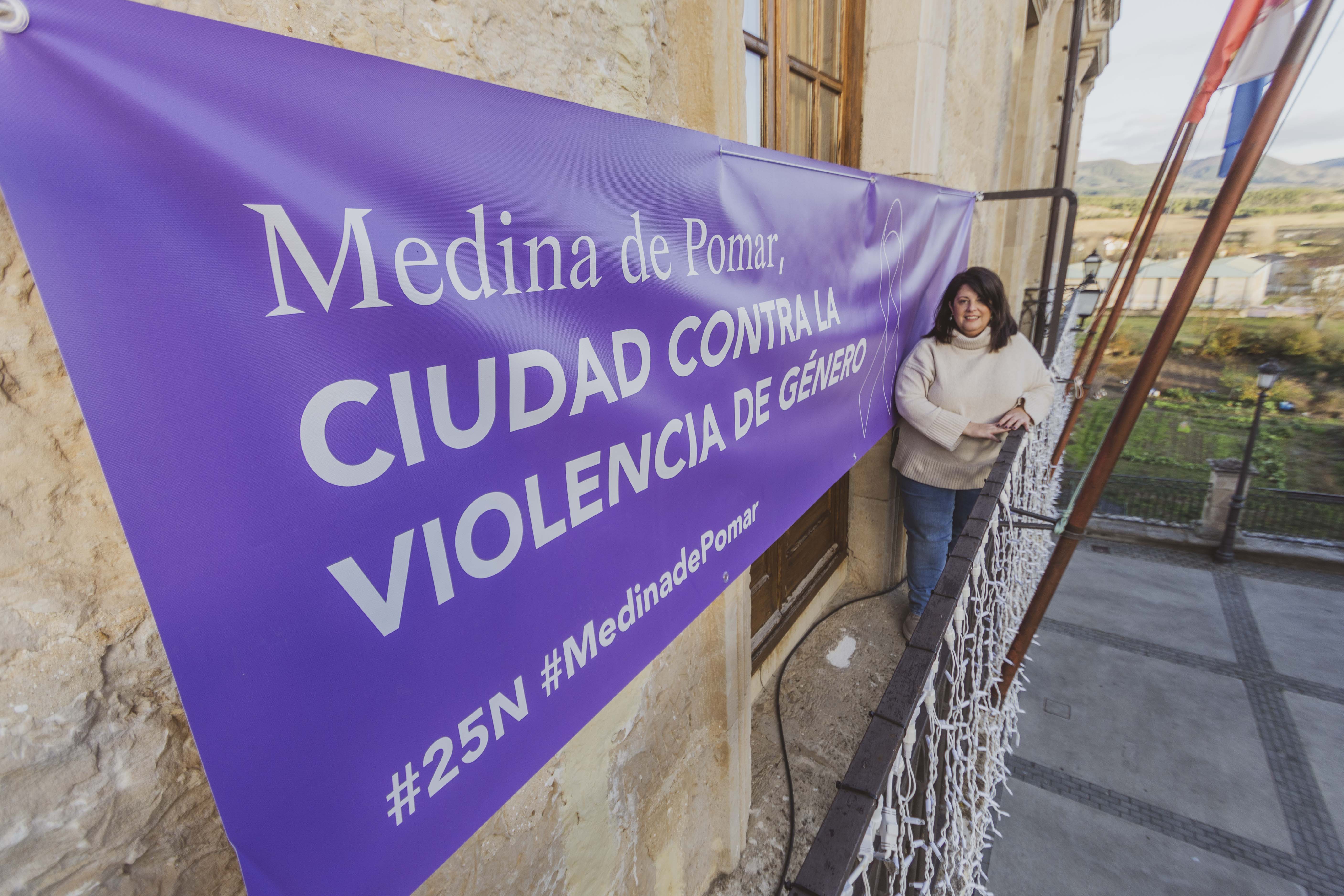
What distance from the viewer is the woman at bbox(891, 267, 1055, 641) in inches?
118

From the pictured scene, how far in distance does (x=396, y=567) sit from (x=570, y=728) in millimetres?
508

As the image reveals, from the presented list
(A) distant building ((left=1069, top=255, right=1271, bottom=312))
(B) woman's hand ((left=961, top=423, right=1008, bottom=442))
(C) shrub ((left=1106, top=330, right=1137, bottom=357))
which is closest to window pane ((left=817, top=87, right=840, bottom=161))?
(B) woman's hand ((left=961, top=423, right=1008, bottom=442))

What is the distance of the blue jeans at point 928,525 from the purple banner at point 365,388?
2.58 metres

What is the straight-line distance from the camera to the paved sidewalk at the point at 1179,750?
3051 millimetres

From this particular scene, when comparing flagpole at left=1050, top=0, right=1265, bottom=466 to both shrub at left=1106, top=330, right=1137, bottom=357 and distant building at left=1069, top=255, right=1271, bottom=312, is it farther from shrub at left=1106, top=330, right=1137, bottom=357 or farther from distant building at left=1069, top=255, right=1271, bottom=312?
shrub at left=1106, top=330, right=1137, bottom=357

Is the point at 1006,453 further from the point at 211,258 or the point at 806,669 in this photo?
the point at 211,258

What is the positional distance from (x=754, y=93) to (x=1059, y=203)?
3.50 meters

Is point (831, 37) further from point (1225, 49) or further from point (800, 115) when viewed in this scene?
point (1225, 49)

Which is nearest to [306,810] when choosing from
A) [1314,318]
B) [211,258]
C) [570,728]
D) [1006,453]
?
[570,728]

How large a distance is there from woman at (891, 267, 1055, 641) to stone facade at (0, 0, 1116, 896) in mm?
1615

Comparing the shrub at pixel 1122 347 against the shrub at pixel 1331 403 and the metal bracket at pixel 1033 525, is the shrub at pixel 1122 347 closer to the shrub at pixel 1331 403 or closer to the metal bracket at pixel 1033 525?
the shrub at pixel 1331 403

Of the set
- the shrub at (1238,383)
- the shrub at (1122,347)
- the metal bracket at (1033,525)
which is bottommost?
the shrub at (1238,383)

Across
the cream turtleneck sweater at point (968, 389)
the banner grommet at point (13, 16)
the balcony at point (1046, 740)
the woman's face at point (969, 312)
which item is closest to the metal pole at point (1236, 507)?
the balcony at point (1046, 740)

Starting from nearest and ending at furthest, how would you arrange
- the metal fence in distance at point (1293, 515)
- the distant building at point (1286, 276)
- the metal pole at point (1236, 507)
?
the metal pole at point (1236, 507) → the metal fence in distance at point (1293, 515) → the distant building at point (1286, 276)
